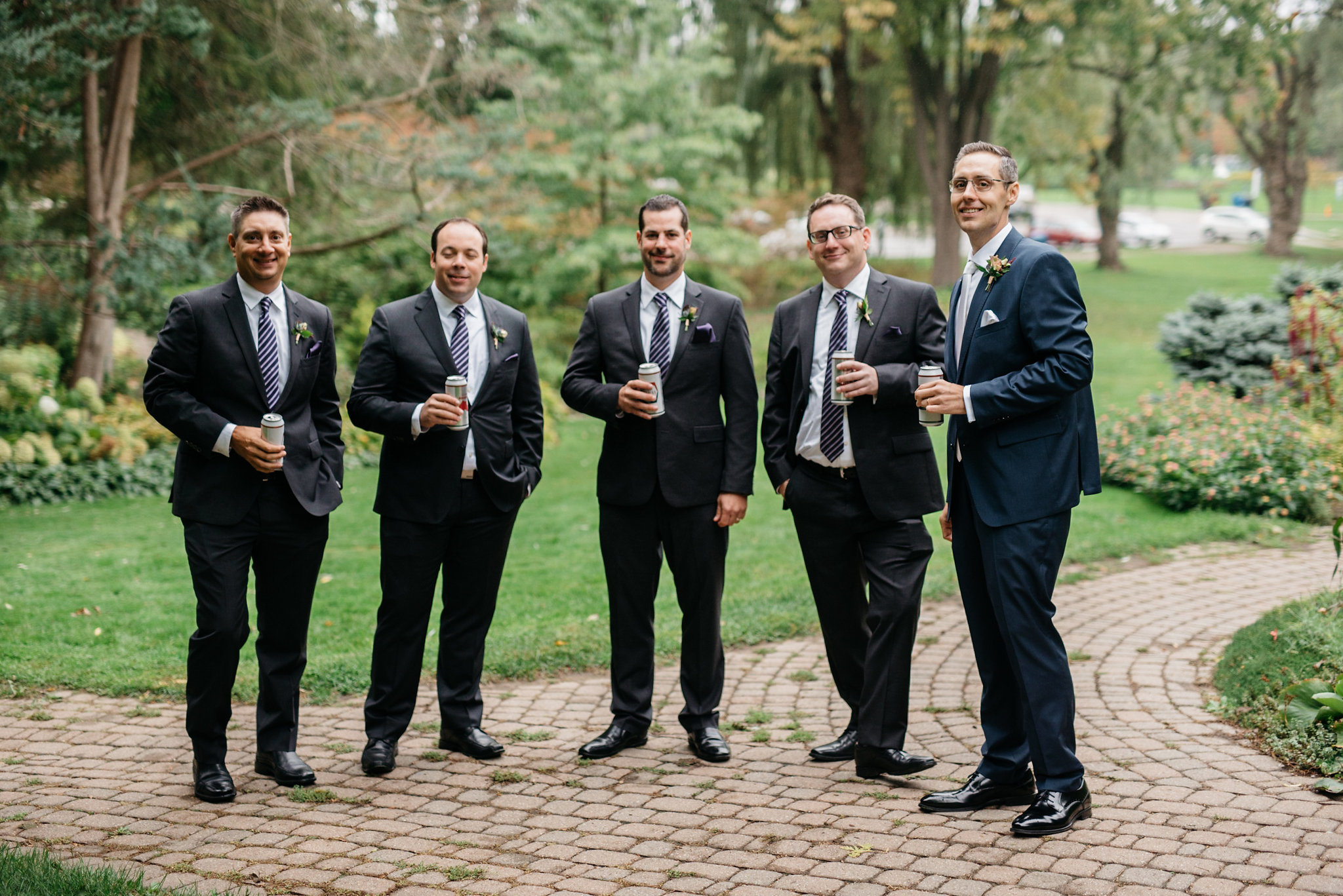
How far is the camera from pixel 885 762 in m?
5.05

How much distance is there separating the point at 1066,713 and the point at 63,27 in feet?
37.6

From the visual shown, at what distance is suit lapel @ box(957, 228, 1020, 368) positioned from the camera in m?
4.54

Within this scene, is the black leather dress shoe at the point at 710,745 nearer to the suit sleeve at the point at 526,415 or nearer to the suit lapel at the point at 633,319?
the suit sleeve at the point at 526,415

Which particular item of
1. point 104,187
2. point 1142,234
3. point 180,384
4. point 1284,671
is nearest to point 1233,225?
point 1142,234

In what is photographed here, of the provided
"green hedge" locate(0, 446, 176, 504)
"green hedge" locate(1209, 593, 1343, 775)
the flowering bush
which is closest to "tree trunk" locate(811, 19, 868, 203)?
the flowering bush

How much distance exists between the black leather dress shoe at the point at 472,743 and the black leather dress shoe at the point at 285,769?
640 mm

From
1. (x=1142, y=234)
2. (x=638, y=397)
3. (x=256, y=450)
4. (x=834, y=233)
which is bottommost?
(x=256, y=450)

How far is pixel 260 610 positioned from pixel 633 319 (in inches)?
83.1

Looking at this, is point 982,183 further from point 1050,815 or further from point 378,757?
point 378,757

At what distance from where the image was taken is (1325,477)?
414 inches

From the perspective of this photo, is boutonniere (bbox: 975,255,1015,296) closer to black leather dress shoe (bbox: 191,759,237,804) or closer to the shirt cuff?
the shirt cuff

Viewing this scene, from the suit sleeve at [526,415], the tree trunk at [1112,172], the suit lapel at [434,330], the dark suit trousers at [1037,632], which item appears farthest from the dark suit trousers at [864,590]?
the tree trunk at [1112,172]

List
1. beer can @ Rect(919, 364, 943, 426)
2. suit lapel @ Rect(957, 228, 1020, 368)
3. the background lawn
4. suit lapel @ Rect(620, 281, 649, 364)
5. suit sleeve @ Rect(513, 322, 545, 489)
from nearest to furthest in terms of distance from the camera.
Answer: beer can @ Rect(919, 364, 943, 426)
suit lapel @ Rect(957, 228, 1020, 368)
suit lapel @ Rect(620, 281, 649, 364)
suit sleeve @ Rect(513, 322, 545, 489)
the background lawn

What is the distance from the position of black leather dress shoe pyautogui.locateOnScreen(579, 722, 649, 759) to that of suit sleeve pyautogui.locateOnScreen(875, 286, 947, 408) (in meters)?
1.91
